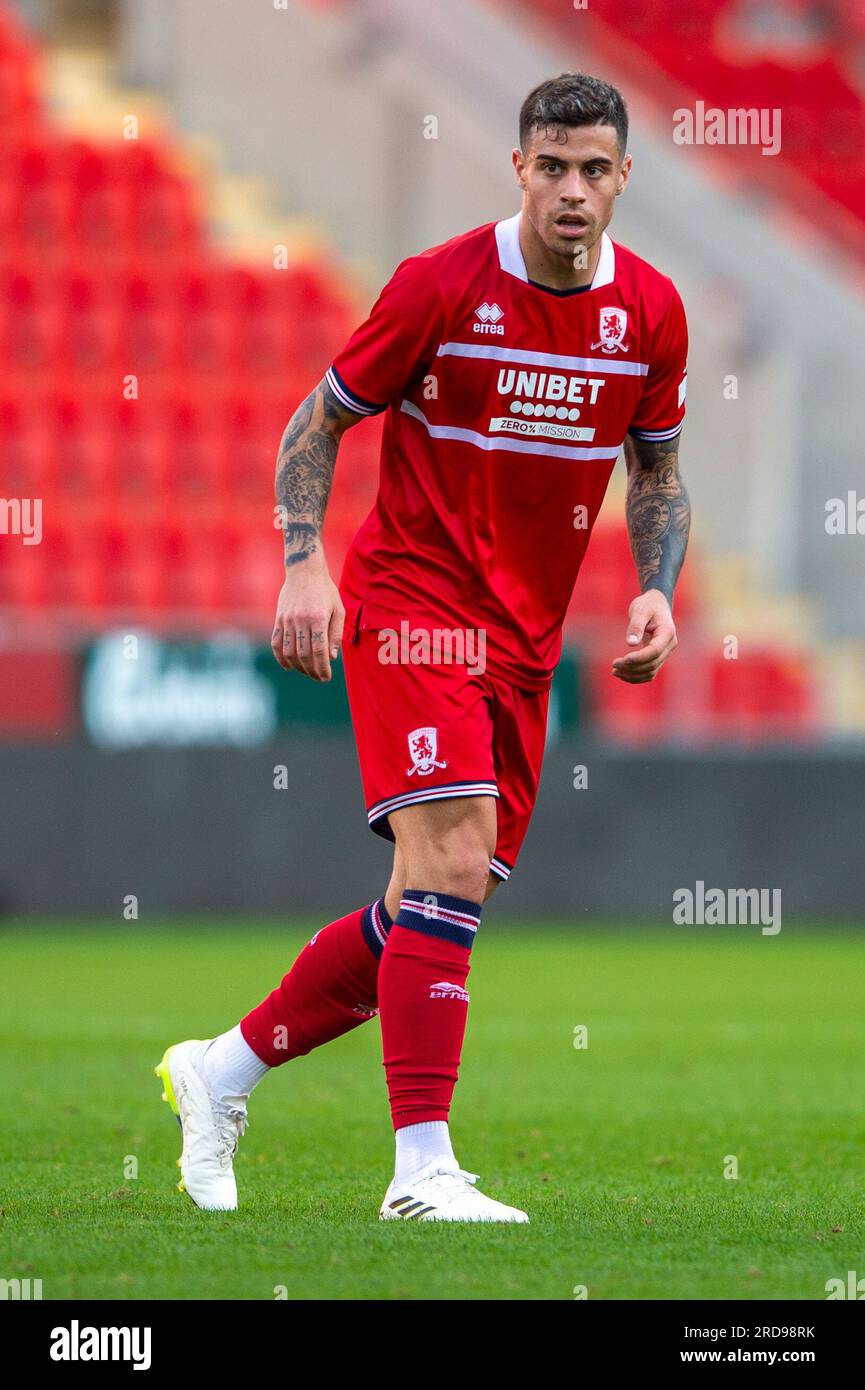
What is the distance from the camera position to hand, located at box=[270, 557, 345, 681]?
4215mm

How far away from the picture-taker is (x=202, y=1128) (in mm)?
4605

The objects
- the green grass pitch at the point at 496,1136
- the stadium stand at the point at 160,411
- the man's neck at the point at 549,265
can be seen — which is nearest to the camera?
the green grass pitch at the point at 496,1136

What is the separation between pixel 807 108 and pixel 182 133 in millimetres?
5261

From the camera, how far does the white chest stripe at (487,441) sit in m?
4.49

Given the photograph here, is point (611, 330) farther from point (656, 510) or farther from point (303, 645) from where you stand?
point (303, 645)

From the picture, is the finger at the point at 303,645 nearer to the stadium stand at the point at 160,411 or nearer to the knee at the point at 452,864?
the knee at the point at 452,864

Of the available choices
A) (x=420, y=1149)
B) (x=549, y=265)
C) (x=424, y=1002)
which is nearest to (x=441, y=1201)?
(x=420, y=1149)

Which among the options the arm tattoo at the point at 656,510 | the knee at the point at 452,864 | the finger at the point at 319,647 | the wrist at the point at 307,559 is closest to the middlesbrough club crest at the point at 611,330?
the arm tattoo at the point at 656,510

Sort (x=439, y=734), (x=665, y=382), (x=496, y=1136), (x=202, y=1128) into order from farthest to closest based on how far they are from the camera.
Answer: (x=496, y=1136)
(x=665, y=382)
(x=202, y=1128)
(x=439, y=734)

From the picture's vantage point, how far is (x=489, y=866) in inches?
174

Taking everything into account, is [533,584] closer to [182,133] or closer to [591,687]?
[591,687]

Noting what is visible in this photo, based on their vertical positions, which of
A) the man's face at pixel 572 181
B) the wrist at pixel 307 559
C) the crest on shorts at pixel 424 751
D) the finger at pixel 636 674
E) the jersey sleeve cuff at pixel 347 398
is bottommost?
the crest on shorts at pixel 424 751

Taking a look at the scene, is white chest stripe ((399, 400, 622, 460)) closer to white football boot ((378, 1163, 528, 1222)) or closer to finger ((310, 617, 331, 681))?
finger ((310, 617, 331, 681))

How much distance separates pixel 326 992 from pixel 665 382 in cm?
148
